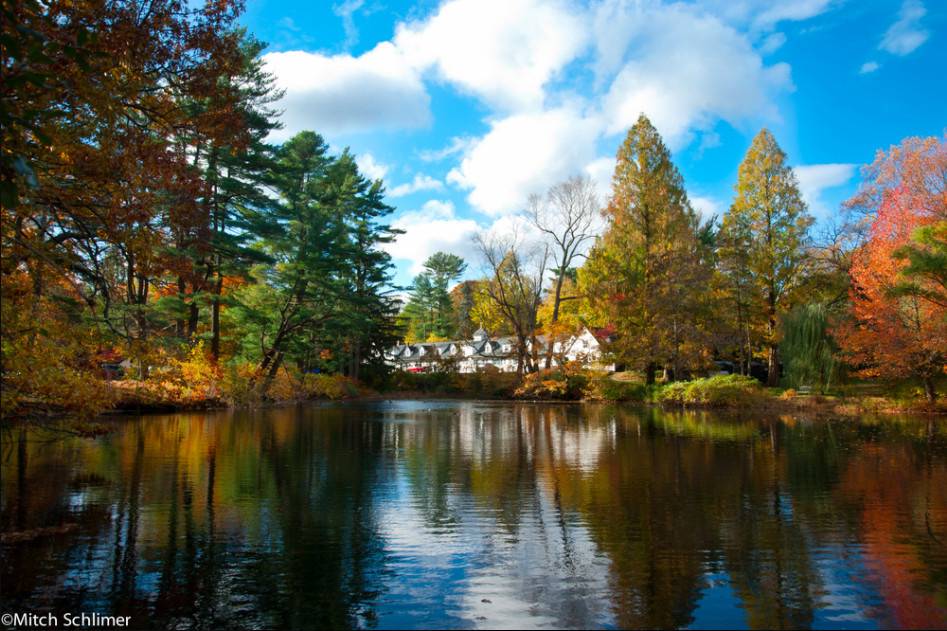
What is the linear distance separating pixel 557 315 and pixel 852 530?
3523 cm

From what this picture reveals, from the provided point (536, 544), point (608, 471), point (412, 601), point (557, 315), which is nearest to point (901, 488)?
point (608, 471)

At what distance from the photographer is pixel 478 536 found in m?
7.69

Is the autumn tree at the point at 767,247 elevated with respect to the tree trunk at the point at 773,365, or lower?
elevated

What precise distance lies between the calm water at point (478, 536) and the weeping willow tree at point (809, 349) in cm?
1564

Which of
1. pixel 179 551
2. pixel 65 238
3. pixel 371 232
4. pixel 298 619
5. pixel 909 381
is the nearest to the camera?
pixel 298 619

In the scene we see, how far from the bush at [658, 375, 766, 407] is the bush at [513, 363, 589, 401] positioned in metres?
7.71

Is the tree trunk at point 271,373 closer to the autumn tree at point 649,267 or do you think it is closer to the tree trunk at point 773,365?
the autumn tree at point 649,267

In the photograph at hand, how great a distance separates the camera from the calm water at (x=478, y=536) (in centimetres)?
545

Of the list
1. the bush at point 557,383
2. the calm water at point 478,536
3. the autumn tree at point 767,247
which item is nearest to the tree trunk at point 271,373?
the bush at point 557,383

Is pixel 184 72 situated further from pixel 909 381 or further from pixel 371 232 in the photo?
pixel 371 232

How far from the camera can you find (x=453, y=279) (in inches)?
3693

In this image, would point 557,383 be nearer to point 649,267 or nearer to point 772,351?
point 649,267

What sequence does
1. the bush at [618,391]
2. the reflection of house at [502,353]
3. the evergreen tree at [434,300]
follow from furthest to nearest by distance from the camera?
1. the evergreen tree at [434,300]
2. the reflection of house at [502,353]
3. the bush at [618,391]

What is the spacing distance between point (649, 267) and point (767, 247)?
21.6 feet
